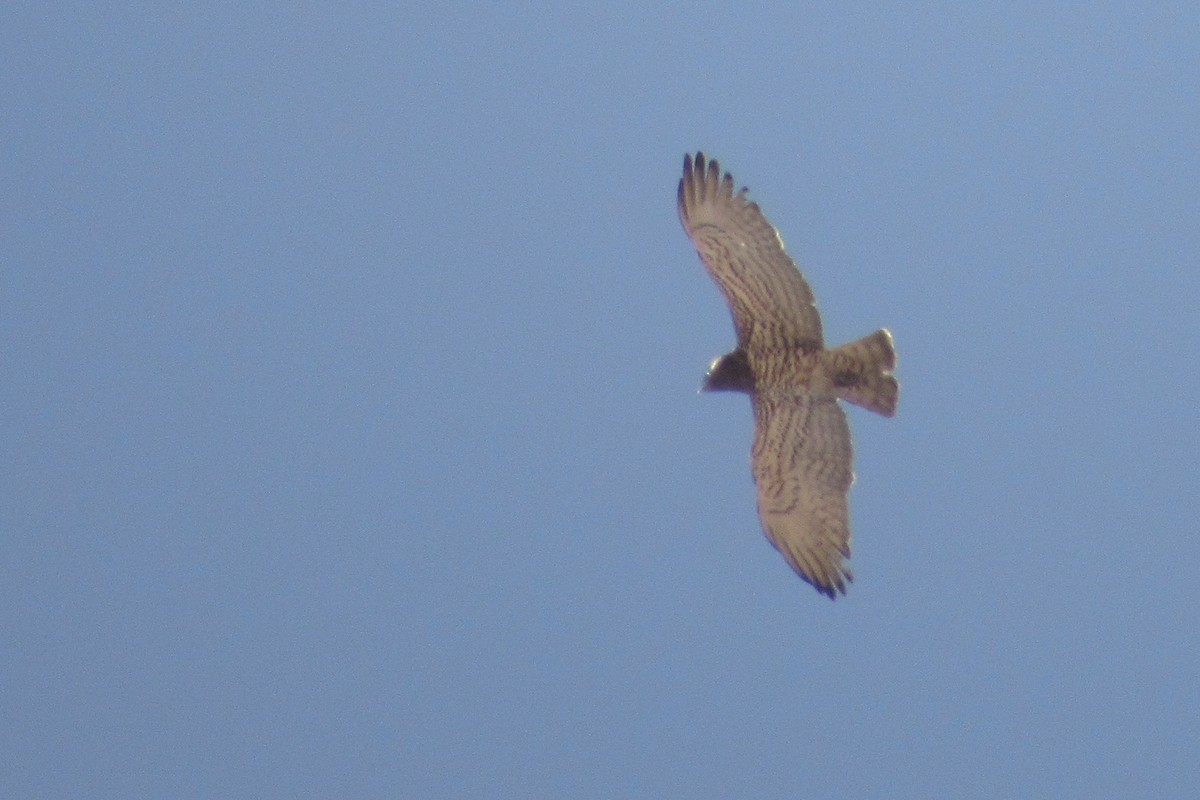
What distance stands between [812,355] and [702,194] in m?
1.05

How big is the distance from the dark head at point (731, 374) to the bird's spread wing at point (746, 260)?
13 centimetres

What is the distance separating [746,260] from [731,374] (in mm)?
658

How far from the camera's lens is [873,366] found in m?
8.85

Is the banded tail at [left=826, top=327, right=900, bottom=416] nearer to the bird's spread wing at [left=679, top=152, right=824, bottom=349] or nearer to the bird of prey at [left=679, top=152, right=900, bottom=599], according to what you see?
the bird of prey at [left=679, top=152, right=900, bottom=599]

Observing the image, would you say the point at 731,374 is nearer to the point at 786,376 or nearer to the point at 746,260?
the point at 786,376

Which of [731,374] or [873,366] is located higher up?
[731,374]

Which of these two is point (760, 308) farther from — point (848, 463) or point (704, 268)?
point (848, 463)

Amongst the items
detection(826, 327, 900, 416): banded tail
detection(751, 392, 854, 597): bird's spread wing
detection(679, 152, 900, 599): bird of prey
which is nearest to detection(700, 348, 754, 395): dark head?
detection(679, 152, 900, 599): bird of prey

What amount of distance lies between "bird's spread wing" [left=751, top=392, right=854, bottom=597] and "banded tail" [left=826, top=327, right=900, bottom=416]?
0.31 metres

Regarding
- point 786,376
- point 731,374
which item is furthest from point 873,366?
point 731,374

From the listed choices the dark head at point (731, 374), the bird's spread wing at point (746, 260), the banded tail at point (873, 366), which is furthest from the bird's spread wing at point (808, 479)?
the bird's spread wing at point (746, 260)

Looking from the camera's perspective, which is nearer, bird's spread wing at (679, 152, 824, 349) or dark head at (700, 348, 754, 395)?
bird's spread wing at (679, 152, 824, 349)

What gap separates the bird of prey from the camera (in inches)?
349

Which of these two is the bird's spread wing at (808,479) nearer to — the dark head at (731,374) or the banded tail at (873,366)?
the dark head at (731,374)
